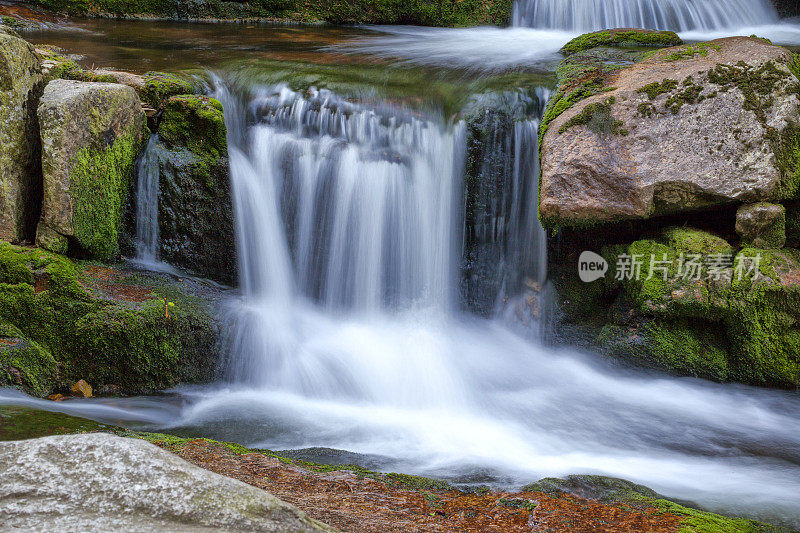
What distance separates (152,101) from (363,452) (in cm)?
403

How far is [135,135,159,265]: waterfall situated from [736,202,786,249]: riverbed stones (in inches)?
210

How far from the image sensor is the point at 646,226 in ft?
19.6

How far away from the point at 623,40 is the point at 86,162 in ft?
21.9

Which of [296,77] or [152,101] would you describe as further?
[296,77]

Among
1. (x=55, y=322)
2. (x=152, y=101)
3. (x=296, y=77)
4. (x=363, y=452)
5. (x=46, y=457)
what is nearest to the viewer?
(x=46, y=457)

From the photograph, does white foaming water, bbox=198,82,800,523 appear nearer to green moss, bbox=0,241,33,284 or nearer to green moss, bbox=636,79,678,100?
green moss, bbox=636,79,678,100

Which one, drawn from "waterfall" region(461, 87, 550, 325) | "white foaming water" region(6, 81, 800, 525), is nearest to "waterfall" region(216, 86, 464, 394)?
"white foaming water" region(6, 81, 800, 525)

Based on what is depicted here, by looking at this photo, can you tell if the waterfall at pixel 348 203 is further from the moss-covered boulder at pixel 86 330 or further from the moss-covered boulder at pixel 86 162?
the moss-covered boulder at pixel 86 330

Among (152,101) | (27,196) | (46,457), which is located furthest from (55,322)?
(46,457)

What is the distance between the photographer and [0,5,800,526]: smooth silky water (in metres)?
4.36

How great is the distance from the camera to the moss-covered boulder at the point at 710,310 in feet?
17.6

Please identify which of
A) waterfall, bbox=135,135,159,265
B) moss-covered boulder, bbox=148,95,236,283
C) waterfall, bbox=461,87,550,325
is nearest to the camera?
waterfall, bbox=135,135,159,265

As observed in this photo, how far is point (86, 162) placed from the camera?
5.19 meters

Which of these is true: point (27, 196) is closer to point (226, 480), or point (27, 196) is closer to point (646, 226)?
point (226, 480)
